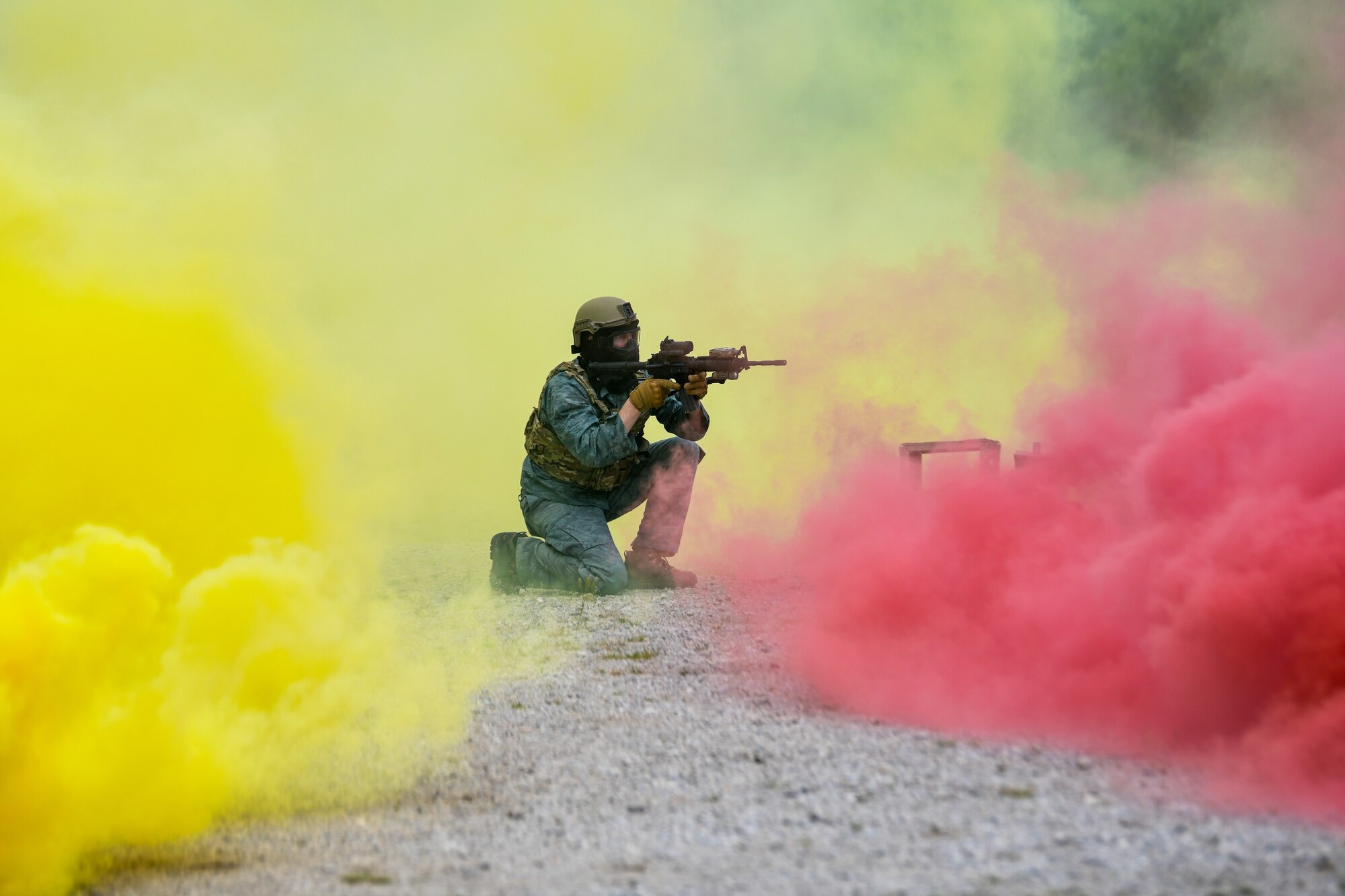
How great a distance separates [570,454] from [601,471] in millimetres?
256

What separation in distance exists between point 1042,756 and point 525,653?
10.9 ft

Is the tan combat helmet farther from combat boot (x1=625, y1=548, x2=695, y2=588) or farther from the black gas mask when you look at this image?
combat boot (x1=625, y1=548, x2=695, y2=588)

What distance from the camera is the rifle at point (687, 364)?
9602 mm

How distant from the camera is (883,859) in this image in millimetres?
4449

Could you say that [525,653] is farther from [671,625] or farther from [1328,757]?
[1328,757]

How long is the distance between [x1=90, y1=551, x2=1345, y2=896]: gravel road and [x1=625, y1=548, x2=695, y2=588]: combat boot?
3.74 m

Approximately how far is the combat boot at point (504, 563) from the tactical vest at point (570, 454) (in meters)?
0.69

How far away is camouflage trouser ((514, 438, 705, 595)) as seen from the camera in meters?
9.92

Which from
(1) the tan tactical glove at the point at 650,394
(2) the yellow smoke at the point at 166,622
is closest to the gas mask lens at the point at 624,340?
(1) the tan tactical glove at the point at 650,394

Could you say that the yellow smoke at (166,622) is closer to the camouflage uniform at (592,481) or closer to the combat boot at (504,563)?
the camouflage uniform at (592,481)

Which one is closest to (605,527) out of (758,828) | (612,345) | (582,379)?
(582,379)

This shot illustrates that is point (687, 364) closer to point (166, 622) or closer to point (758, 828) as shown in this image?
point (166, 622)

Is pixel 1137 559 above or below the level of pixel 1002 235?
below

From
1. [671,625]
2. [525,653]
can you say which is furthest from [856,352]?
[525,653]
